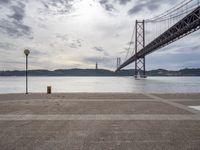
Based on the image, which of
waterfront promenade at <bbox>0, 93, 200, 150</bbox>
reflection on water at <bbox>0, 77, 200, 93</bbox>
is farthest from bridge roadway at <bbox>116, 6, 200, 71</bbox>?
waterfront promenade at <bbox>0, 93, 200, 150</bbox>

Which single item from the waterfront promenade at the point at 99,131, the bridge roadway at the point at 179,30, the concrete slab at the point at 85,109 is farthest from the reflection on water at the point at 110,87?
the waterfront promenade at the point at 99,131

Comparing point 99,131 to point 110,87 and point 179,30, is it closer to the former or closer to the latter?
point 110,87

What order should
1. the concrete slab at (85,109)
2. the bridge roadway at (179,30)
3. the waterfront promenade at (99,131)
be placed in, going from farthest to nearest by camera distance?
1. the bridge roadway at (179,30)
2. the concrete slab at (85,109)
3. the waterfront promenade at (99,131)

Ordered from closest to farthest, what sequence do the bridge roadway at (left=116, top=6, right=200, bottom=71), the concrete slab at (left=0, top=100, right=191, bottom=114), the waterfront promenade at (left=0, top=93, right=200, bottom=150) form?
1. the waterfront promenade at (left=0, top=93, right=200, bottom=150)
2. the concrete slab at (left=0, top=100, right=191, bottom=114)
3. the bridge roadway at (left=116, top=6, right=200, bottom=71)

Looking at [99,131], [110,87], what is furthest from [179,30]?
[99,131]

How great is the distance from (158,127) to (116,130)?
4.20ft

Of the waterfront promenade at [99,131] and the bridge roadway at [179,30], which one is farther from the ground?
the bridge roadway at [179,30]

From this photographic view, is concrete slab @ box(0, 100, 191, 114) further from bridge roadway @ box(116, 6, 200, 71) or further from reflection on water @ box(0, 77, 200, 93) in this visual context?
bridge roadway @ box(116, 6, 200, 71)

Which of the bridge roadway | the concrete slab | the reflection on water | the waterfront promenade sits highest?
the bridge roadway

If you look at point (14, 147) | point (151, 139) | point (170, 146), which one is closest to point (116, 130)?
point (151, 139)

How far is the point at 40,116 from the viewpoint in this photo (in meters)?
8.33

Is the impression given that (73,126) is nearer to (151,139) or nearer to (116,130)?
(116,130)

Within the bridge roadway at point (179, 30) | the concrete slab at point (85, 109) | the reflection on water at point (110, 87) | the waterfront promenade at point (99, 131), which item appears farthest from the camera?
the bridge roadway at point (179, 30)

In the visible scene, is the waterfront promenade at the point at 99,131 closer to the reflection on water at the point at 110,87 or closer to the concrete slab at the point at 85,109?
the concrete slab at the point at 85,109
